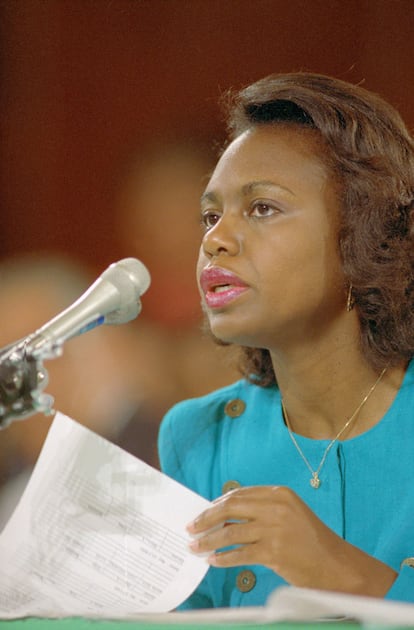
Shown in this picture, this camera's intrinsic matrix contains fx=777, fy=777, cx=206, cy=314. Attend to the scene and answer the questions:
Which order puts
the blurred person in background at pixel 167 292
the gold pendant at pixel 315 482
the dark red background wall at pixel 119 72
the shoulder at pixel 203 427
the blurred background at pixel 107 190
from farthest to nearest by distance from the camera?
1. the blurred person in background at pixel 167 292
2. the blurred background at pixel 107 190
3. the dark red background wall at pixel 119 72
4. the shoulder at pixel 203 427
5. the gold pendant at pixel 315 482

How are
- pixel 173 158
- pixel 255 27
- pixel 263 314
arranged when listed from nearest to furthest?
pixel 263 314
pixel 255 27
pixel 173 158

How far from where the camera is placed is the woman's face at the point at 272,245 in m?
1.14

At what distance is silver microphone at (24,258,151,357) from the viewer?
0.75m

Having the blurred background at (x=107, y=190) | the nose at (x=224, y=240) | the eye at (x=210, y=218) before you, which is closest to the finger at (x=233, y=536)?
Answer: the nose at (x=224, y=240)

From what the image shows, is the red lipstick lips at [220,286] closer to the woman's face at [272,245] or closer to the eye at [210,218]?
the woman's face at [272,245]

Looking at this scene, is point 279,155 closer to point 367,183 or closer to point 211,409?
point 367,183

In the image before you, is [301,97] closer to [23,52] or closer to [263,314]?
[263,314]

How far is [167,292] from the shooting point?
2.09 metres

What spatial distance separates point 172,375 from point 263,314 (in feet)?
3.17

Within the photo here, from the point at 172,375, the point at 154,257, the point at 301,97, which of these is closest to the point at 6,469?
the point at 172,375

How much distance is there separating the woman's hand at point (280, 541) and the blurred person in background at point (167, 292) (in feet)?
3.71

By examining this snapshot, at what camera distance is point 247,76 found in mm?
1788

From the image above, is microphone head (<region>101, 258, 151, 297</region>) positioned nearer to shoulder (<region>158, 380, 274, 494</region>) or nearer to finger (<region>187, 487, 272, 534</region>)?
finger (<region>187, 487, 272, 534</region>)

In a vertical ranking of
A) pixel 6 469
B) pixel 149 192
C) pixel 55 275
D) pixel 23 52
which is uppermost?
pixel 23 52
